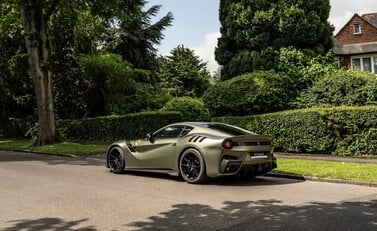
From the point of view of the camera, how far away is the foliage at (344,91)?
52.7 ft

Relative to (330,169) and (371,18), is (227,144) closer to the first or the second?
(330,169)

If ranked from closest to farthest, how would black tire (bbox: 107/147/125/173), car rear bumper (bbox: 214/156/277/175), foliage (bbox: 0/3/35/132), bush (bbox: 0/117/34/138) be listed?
car rear bumper (bbox: 214/156/277/175) → black tire (bbox: 107/147/125/173) → foliage (bbox: 0/3/35/132) → bush (bbox: 0/117/34/138)

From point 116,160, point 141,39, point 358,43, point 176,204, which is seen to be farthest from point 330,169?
point 358,43

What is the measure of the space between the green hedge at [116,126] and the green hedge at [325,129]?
523 cm

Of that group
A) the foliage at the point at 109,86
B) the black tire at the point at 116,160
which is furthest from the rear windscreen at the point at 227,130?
the foliage at the point at 109,86

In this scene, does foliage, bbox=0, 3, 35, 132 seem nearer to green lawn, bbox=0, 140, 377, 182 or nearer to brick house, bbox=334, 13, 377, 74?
green lawn, bbox=0, 140, 377, 182

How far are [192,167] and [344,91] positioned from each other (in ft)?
29.6

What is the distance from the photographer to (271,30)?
22453mm

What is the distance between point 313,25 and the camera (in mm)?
21594

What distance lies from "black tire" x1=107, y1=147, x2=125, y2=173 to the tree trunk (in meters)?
10.4

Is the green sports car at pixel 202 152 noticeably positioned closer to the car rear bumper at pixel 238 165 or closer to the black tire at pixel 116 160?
the car rear bumper at pixel 238 165

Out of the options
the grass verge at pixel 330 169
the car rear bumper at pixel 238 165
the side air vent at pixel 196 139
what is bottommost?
the grass verge at pixel 330 169

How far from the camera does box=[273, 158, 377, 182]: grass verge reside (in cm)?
1021

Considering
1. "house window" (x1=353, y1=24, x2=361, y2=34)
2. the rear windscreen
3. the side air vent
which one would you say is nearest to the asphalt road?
the side air vent
